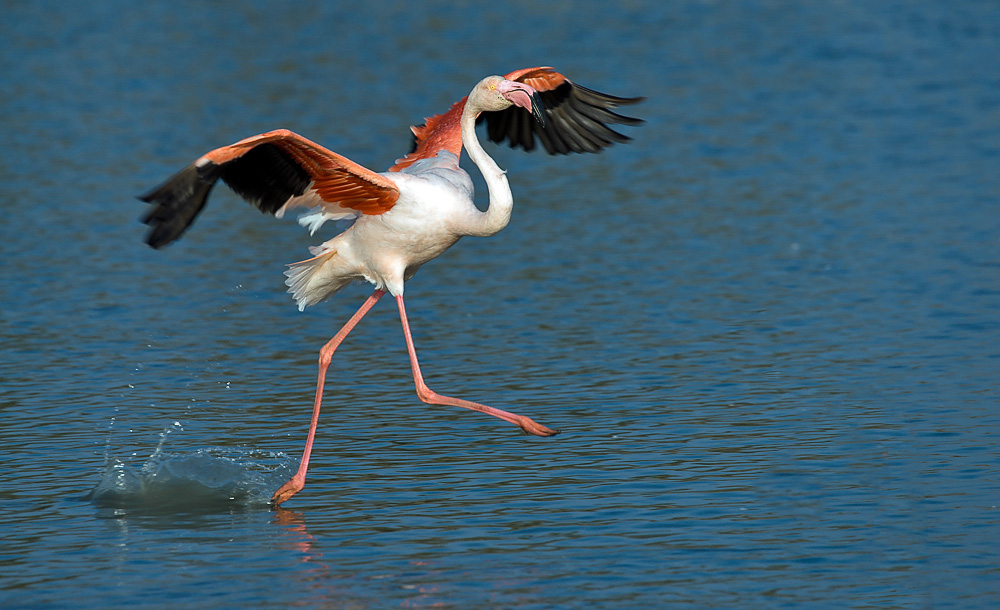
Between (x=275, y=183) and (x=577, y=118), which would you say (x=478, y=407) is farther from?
(x=577, y=118)

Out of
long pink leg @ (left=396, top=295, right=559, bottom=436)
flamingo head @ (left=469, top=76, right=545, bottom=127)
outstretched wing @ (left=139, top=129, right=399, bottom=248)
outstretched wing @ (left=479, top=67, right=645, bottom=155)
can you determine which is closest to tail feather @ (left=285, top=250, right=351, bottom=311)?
outstretched wing @ (left=139, top=129, right=399, bottom=248)

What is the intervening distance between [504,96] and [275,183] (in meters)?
1.46

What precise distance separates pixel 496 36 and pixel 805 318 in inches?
787

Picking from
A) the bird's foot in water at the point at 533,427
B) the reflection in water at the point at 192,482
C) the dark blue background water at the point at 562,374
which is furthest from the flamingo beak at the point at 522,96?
the reflection in water at the point at 192,482

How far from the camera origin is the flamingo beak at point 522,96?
8.80 meters

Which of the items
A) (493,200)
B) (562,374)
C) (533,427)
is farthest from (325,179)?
(562,374)

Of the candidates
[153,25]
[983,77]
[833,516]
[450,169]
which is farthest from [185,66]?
[833,516]

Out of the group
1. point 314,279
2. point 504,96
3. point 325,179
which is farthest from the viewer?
point 314,279

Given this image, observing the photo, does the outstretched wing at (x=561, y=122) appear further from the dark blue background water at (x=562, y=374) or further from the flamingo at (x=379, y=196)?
the dark blue background water at (x=562, y=374)

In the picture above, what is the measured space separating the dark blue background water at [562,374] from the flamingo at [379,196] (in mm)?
721

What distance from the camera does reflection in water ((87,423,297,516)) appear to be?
857 cm

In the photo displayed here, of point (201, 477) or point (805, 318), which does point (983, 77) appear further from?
point (201, 477)

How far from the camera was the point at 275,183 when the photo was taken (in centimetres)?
893

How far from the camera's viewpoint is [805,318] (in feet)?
39.2
